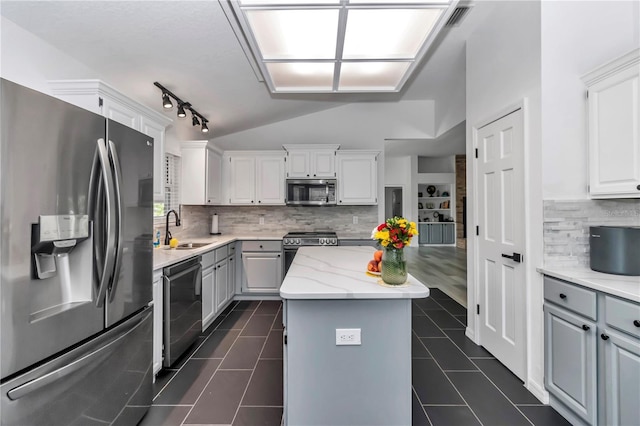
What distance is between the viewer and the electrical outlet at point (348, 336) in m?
1.48

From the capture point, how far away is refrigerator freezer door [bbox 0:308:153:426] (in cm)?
105

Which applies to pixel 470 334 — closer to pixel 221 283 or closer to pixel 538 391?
pixel 538 391

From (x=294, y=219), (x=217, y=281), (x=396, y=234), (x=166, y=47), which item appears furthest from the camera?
(x=294, y=219)

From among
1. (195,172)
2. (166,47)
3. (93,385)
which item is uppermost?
(166,47)

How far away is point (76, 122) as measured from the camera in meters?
1.25

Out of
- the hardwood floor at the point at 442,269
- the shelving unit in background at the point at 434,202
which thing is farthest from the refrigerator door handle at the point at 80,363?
the shelving unit in background at the point at 434,202

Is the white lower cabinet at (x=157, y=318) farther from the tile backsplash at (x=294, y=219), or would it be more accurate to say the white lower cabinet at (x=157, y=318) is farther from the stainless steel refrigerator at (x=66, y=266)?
the tile backsplash at (x=294, y=219)

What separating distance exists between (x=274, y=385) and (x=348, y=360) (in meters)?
0.92

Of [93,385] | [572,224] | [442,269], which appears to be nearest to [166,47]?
[93,385]

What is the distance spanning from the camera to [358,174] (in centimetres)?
432

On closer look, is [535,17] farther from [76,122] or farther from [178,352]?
[178,352]

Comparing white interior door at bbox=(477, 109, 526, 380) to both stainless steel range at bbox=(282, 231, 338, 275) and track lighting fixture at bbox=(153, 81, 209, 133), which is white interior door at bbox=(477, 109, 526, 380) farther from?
track lighting fixture at bbox=(153, 81, 209, 133)

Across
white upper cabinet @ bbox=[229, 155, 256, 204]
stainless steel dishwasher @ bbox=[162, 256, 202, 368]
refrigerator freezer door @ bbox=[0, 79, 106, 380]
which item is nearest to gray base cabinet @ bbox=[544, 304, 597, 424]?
refrigerator freezer door @ bbox=[0, 79, 106, 380]

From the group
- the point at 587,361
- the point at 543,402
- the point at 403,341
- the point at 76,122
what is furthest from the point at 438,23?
the point at 543,402
